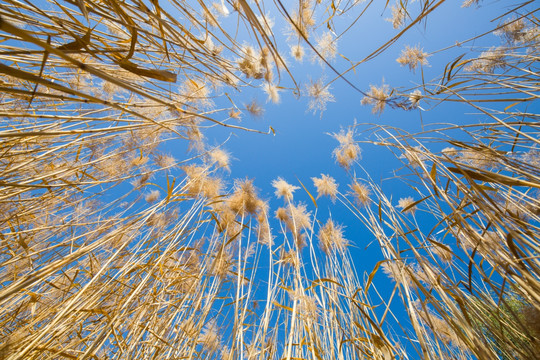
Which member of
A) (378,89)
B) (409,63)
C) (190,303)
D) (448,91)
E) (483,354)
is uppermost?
(409,63)

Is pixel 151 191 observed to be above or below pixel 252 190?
above

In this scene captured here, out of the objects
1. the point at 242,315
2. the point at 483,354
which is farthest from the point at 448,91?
the point at 242,315

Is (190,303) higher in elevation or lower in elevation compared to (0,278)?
higher

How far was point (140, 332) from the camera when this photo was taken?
0.99 meters

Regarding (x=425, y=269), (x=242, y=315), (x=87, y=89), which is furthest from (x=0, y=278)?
(x=425, y=269)

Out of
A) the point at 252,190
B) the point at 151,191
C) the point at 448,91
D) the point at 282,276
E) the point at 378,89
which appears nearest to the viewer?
the point at 448,91

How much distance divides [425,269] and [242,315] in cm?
77

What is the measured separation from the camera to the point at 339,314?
1122 millimetres

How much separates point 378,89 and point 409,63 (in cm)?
62

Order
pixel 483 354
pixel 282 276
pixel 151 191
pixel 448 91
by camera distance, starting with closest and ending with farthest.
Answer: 1. pixel 483 354
2. pixel 448 91
3. pixel 282 276
4. pixel 151 191

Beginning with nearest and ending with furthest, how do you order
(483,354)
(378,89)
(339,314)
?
(483,354)
(339,314)
(378,89)

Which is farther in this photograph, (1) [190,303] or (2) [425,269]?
(1) [190,303]

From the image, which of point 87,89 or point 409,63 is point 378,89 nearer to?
point 409,63

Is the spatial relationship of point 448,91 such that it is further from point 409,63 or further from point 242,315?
point 409,63
